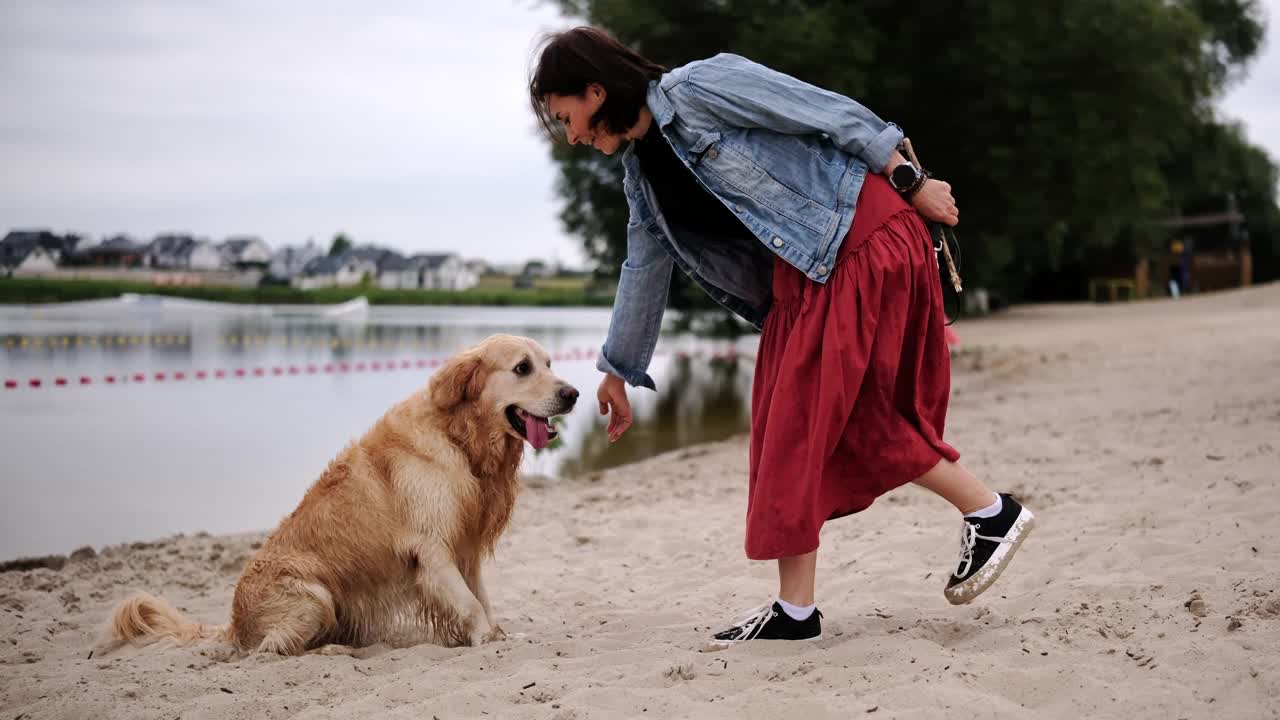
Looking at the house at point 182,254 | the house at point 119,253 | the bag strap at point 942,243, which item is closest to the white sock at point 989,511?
the bag strap at point 942,243

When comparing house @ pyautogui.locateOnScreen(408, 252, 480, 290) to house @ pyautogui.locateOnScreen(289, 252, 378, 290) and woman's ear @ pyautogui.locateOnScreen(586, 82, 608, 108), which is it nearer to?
house @ pyautogui.locateOnScreen(289, 252, 378, 290)

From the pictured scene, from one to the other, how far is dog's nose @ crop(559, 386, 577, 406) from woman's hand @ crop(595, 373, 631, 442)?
236 millimetres

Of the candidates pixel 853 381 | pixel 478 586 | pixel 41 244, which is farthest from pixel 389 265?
pixel 853 381

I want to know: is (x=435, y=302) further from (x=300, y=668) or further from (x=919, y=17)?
(x=300, y=668)

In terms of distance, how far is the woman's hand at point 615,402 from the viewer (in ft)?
13.0

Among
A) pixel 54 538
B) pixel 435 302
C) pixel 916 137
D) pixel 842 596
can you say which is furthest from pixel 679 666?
pixel 435 302

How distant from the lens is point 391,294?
20172 mm

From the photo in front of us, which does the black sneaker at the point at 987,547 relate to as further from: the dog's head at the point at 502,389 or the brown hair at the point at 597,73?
the brown hair at the point at 597,73

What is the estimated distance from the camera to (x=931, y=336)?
3.53 m

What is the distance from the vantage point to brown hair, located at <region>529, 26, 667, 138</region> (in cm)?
350

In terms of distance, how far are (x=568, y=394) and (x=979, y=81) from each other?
14.2m

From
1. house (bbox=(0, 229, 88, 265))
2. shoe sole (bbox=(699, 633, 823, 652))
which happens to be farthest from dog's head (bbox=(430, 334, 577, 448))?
house (bbox=(0, 229, 88, 265))

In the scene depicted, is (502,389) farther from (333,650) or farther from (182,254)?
(182,254)

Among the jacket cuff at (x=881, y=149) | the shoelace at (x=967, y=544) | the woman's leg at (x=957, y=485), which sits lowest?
the shoelace at (x=967, y=544)
